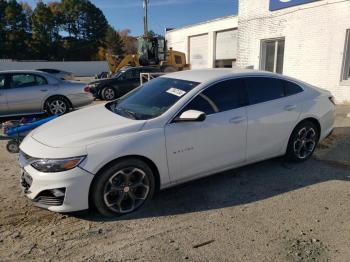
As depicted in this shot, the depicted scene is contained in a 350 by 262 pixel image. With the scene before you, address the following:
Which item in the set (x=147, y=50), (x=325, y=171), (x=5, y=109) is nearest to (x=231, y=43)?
(x=147, y=50)

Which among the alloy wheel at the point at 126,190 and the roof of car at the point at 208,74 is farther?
the roof of car at the point at 208,74

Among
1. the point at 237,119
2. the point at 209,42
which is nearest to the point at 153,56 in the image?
the point at 209,42

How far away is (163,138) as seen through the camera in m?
3.66

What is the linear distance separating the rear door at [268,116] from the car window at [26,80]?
21.5 feet

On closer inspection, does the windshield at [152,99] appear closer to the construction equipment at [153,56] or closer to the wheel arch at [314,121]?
the wheel arch at [314,121]

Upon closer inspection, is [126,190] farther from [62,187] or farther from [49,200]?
[49,200]

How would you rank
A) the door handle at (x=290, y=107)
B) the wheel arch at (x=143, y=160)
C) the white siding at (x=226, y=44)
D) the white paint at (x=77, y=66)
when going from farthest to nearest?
the white paint at (x=77, y=66) < the white siding at (x=226, y=44) < the door handle at (x=290, y=107) < the wheel arch at (x=143, y=160)

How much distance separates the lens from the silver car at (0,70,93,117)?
845cm

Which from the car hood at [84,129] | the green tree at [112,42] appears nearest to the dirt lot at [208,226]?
the car hood at [84,129]

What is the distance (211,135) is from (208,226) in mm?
1123

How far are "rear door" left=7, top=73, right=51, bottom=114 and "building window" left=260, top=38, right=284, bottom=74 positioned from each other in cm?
904

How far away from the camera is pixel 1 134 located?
7.55m

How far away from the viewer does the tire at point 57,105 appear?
9016 mm

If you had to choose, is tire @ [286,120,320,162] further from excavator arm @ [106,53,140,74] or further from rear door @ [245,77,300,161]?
excavator arm @ [106,53,140,74]
